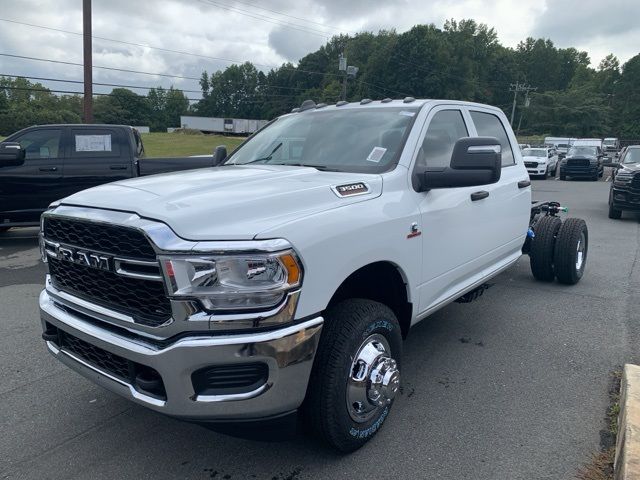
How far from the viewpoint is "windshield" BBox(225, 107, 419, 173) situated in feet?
10.9

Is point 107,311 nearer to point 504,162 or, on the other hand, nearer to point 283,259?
point 283,259

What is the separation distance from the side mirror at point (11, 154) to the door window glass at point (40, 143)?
0.93ft

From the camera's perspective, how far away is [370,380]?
2.64m

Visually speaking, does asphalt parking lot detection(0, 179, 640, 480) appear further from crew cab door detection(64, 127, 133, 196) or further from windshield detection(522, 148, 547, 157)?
windshield detection(522, 148, 547, 157)

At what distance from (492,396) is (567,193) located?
18.8 metres

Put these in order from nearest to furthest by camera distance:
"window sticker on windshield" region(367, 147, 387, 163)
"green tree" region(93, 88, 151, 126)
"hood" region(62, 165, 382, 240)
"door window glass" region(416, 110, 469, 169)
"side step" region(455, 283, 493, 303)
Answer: "hood" region(62, 165, 382, 240), "window sticker on windshield" region(367, 147, 387, 163), "door window glass" region(416, 110, 469, 169), "side step" region(455, 283, 493, 303), "green tree" region(93, 88, 151, 126)

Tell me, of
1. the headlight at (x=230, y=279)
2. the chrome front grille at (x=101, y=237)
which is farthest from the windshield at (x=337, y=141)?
the chrome front grille at (x=101, y=237)

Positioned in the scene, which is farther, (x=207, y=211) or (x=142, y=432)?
(x=142, y=432)

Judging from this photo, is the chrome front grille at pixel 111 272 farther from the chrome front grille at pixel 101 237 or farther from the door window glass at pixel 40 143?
the door window glass at pixel 40 143

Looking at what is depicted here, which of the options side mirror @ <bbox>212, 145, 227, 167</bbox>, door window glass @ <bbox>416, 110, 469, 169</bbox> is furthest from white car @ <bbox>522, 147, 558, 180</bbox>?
side mirror @ <bbox>212, 145, 227, 167</bbox>

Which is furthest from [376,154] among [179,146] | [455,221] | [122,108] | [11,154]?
[122,108]

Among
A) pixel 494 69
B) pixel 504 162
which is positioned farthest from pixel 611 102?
pixel 504 162

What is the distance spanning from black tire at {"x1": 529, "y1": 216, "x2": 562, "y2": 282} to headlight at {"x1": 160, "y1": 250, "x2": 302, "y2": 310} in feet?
15.3

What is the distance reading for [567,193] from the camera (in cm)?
1986
